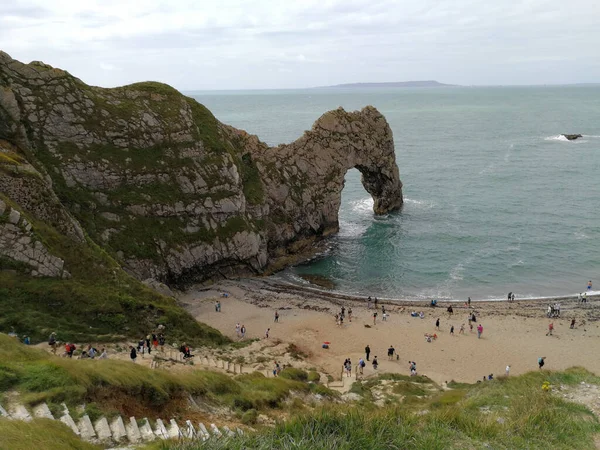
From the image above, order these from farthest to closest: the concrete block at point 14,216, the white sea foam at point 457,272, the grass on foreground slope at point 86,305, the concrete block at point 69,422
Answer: the white sea foam at point 457,272
the concrete block at point 14,216
the grass on foreground slope at point 86,305
the concrete block at point 69,422

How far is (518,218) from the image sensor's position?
70.6 metres

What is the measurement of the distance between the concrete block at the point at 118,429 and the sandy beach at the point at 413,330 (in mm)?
20648

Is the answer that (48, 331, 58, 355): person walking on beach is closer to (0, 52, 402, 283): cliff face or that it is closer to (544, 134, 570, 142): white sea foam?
(0, 52, 402, 283): cliff face

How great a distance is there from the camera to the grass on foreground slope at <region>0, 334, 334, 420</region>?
14.5 metres

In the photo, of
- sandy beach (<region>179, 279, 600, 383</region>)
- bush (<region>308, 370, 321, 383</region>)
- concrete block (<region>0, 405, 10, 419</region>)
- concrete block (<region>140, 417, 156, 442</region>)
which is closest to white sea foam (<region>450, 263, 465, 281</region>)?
sandy beach (<region>179, 279, 600, 383</region>)

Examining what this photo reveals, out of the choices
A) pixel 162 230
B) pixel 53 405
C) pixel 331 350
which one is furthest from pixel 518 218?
pixel 53 405

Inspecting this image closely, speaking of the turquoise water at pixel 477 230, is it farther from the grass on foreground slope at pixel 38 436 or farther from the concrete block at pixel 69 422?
the grass on foreground slope at pixel 38 436

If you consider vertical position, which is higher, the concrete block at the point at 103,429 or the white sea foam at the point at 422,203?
the concrete block at the point at 103,429

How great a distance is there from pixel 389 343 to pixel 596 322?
21.1 meters

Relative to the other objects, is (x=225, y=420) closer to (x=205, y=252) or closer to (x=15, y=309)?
(x=15, y=309)

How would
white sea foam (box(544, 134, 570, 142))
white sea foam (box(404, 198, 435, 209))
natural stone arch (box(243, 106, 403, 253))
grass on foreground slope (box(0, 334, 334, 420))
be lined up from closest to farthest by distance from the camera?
grass on foreground slope (box(0, 334, 334, 420)) → natural stone arch (box(243, 106, 403, 253)) → white sea foam (box(404, 198, 435, 209)) → white sea foam (box(544, 134, 570, 142))

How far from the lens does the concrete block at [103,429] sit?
13062 mm

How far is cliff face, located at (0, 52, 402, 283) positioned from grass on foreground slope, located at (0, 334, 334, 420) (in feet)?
56.0

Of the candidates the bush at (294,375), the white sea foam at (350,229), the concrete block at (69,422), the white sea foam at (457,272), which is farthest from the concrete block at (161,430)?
the white sea foam at (350,229)
